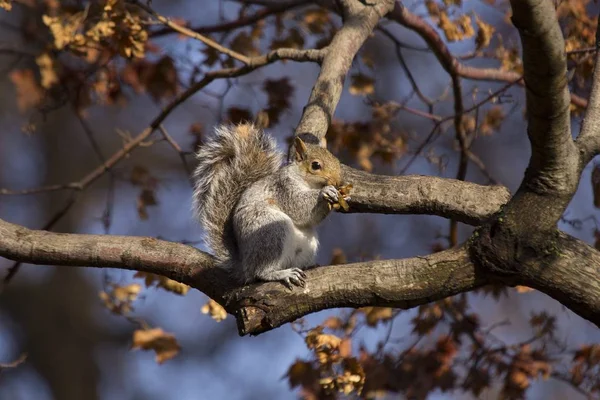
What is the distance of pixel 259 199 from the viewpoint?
3.31 metres

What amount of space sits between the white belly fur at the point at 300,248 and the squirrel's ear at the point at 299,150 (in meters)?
0.29

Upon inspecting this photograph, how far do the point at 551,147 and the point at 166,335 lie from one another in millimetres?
A: 2757

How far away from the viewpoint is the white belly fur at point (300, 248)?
3.21m

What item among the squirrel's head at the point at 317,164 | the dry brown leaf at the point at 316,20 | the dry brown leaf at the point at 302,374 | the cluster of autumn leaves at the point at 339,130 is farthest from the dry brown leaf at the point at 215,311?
the dry brown leaf at the point at 316,20

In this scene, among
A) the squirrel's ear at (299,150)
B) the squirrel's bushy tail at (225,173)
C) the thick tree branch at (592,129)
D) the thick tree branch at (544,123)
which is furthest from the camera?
the squirrel's bushy tail at (225,173)

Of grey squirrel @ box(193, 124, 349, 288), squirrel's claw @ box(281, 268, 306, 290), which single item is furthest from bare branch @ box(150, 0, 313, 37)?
squirrel's claw @ box(281, 268, 306, 290)

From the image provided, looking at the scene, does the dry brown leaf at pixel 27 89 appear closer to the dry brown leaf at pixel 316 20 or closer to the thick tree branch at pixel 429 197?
the dry brown leaf at pixel 316 20

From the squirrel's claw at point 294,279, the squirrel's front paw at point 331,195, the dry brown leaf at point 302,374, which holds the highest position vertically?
the squirrel's front paw at point 331,195

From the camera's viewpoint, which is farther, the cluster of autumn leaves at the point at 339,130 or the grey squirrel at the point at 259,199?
the cluster of autumn leaves at the point at 339,130

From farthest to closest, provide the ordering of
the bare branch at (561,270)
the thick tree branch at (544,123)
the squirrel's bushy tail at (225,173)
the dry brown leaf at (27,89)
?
the dry brown leaf at (27,89)
the squirrel's bushy tail at (225,173)
the bare branch at (561,270)
the thick tree branch at (544,123)

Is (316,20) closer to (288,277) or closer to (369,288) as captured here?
(288,277)

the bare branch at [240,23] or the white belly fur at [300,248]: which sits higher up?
the bare branch at [240,23]

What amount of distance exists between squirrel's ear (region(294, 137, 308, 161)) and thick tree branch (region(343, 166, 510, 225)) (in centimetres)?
38

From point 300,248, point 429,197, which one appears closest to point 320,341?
point 300,248
